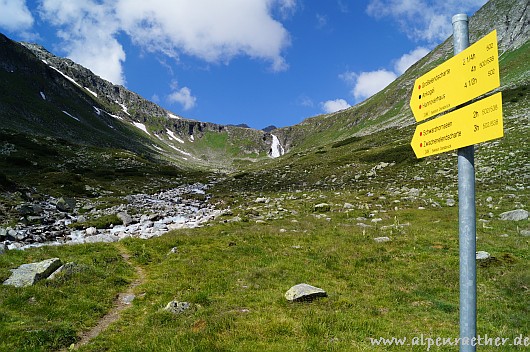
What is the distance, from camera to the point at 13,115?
102m

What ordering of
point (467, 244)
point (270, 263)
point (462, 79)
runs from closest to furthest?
1. point (467, 244)
2. point (462, 79)
3. point (270, 263)

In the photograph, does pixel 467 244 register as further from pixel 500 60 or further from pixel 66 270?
pixel 500 60

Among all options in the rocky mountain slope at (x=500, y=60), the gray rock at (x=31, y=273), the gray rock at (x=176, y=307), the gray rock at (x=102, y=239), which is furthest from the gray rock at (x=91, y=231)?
the rocky mountain slope at (x=500, y=60)

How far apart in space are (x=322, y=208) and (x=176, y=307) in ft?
64.2

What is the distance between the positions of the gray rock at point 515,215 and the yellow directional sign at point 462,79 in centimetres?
1858

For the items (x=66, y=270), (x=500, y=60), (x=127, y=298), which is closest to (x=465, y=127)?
(x=127, y=298)

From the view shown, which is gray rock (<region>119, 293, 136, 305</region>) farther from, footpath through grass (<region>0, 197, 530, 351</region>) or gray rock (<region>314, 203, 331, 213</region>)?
gray rock (<region>314, 203, 331, 213</region>)

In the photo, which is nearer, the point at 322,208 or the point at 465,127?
the point at 465,127

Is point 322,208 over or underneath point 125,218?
over

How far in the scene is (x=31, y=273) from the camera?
11406mm

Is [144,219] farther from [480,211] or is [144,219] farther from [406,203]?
[480,211]

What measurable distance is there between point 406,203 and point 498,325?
19.0 m

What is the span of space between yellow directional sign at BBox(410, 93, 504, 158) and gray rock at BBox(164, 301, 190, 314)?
819cm

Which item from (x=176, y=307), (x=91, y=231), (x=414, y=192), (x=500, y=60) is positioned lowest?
(x=176, y=307)
